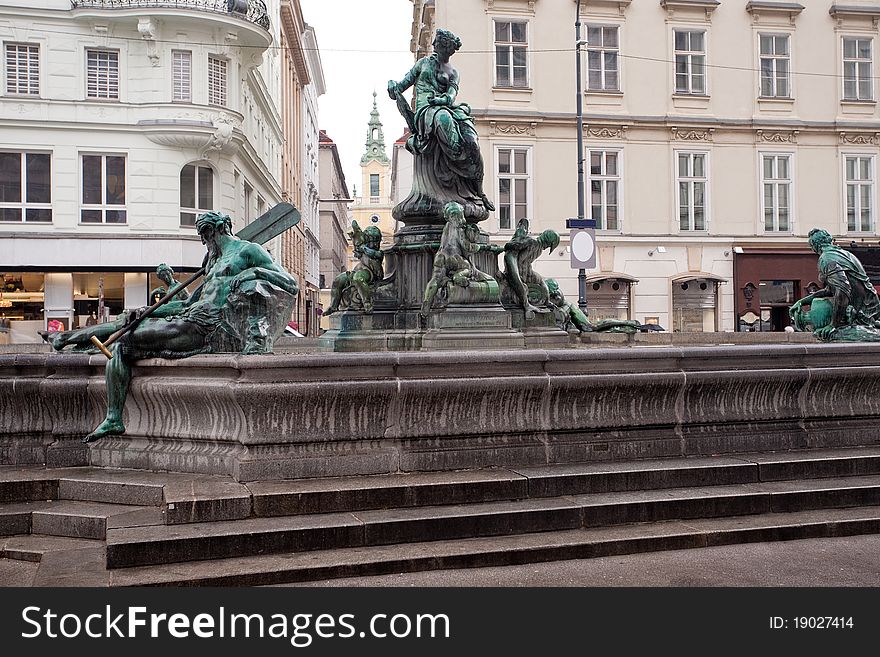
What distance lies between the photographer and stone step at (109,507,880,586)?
4926 millimetres

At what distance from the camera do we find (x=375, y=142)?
156250 millimetres

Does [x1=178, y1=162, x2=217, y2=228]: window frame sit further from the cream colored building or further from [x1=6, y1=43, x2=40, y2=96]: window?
the cream colored building

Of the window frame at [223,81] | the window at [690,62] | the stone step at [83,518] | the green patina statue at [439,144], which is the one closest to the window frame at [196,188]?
the window frame at [223,81]

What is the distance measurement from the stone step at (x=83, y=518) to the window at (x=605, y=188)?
28.3 metres

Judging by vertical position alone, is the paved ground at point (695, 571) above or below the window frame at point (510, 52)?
below

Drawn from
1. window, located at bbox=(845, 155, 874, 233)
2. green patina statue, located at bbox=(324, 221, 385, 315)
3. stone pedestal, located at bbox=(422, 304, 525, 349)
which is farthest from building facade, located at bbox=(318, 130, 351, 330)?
stone pedestal, located at bbox=(422, 304, 525, 349)

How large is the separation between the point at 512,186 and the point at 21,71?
15.9 metres

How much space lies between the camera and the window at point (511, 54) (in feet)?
106

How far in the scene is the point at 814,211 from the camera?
112 feet

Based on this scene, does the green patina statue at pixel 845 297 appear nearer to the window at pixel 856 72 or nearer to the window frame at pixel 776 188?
the window frame at pixel 776 188

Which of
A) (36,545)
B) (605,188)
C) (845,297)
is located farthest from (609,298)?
(36,545)

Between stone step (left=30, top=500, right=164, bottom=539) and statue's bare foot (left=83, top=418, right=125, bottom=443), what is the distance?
82 centimetres

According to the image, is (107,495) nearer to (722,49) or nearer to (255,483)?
(255,483)

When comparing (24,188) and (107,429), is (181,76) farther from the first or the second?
(107,429)
